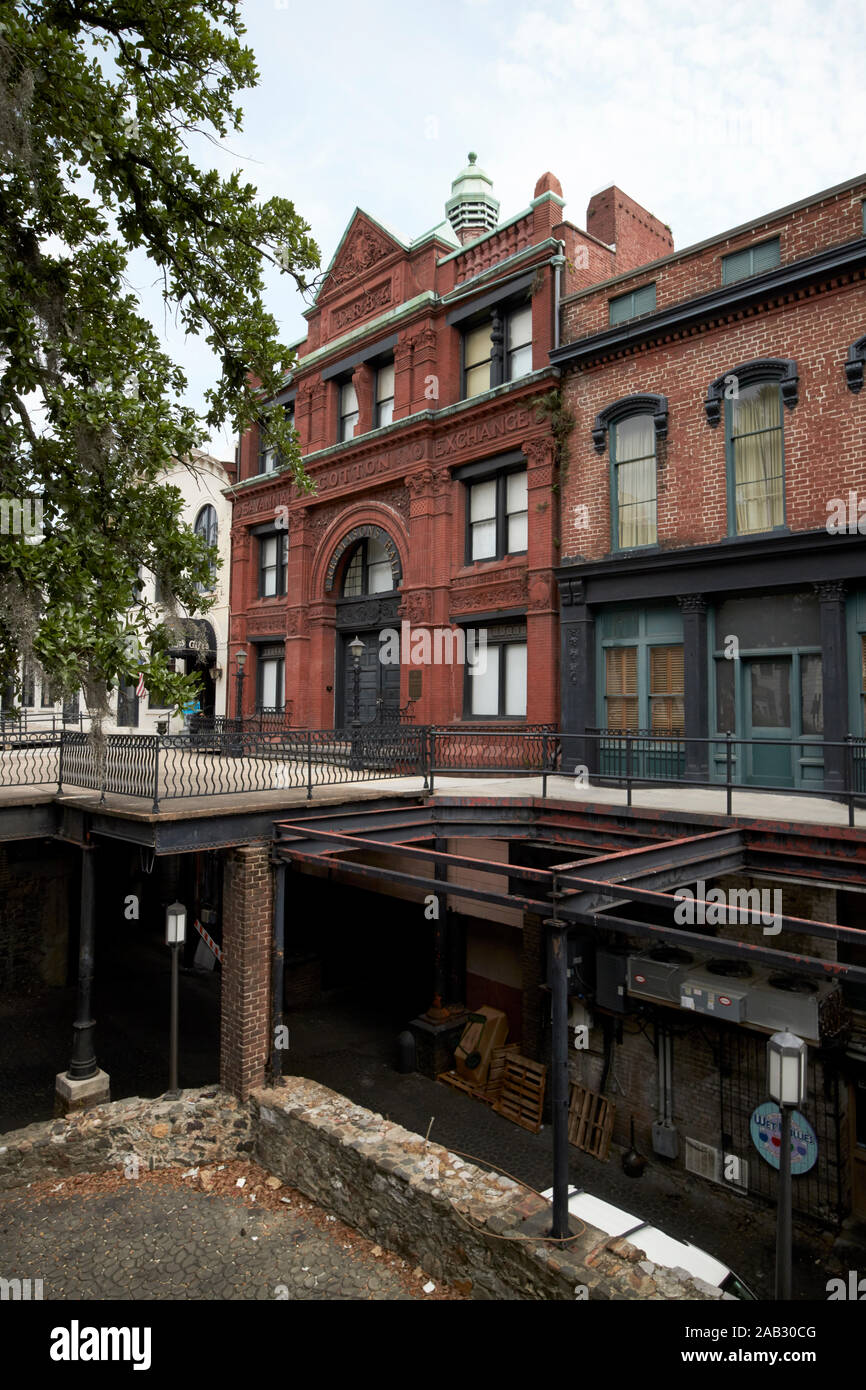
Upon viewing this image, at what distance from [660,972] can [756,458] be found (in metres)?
8.99

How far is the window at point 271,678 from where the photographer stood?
79.1 feet

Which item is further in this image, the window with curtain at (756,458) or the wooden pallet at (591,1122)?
the window with curtain at (756,458)

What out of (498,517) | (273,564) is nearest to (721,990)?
(498,517)

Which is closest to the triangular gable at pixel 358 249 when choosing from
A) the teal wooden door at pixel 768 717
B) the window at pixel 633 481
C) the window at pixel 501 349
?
the window at pixel 501 349

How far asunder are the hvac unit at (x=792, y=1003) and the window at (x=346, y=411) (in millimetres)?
17486

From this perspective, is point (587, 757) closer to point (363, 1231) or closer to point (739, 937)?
point (739, 937)

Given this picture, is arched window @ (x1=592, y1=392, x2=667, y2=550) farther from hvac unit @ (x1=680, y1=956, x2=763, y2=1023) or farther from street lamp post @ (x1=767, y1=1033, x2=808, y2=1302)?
street lamp post @ (x1=767, y1=1033, x2=808, y2=1302)

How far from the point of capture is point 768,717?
1377 centimetres

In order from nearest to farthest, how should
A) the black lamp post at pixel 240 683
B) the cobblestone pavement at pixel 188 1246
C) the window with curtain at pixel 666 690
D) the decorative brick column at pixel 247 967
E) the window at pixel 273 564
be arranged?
1. the cobblestone pavement at pixel 188 1246
2. the decorative brick column at pixel 247 967
3. the window with curtain at pixel 666 690
4. the window at pixel 273 564
5. the black lamp post at pixel 240 683

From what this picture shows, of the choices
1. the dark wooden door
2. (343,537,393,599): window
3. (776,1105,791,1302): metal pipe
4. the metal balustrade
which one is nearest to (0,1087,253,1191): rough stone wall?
the metal balustrade

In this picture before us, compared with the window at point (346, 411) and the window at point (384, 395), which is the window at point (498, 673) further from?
the window at point (346, 411)

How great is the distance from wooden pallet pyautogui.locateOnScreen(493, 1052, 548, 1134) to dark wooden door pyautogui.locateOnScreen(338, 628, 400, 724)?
9.05m

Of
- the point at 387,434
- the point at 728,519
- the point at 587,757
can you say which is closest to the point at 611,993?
the point at 587,757

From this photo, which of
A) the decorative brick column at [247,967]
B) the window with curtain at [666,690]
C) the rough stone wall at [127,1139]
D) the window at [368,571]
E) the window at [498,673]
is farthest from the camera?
the window at [368,571]
